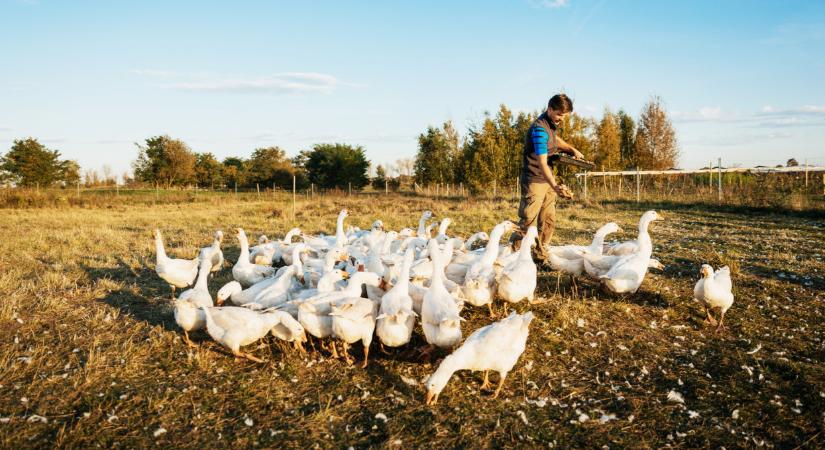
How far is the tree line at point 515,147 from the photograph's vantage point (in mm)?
29219

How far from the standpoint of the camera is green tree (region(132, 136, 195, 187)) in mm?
49031

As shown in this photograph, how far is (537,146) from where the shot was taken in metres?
7.25

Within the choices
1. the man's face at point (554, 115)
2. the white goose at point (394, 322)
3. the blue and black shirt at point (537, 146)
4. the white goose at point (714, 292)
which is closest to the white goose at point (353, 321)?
the white goose at point (394, 322)

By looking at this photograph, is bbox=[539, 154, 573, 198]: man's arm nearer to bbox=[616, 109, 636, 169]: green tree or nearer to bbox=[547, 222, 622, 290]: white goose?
bbox=[547, 222, 622, 290]: white goose

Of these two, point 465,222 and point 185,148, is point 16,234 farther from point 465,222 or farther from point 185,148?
point 185,148

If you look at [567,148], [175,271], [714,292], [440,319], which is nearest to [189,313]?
[175,271]

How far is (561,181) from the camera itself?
85.3 feet

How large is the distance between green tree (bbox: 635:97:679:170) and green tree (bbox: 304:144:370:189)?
26260 millimetres

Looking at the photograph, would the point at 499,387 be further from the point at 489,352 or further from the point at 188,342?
the point at 188,342

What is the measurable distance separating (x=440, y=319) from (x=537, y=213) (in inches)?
151

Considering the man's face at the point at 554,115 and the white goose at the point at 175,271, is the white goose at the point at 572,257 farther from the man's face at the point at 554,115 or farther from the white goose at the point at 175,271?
the white goose at the point at 175,271

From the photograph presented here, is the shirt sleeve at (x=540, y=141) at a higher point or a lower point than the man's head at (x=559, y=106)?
lower

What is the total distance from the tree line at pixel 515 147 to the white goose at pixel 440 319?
22425mm

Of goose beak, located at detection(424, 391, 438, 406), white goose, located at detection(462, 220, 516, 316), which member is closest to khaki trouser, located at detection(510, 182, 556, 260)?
white goose, located at detection(462, 220, 516, 316)
